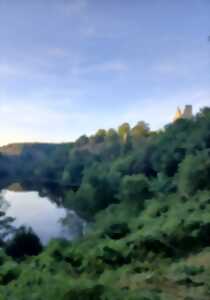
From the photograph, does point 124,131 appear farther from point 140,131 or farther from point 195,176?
point 195,176

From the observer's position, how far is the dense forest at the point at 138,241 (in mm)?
6293

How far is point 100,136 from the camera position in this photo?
62.7 metres

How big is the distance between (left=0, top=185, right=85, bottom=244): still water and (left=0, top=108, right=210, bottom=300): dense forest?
166cm

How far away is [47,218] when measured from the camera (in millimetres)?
28594

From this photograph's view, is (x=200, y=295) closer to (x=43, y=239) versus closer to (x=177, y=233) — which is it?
(x=177, y=233)

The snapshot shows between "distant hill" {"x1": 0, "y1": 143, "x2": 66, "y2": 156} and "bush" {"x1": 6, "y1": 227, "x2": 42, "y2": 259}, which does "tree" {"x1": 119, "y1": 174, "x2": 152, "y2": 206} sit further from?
"distant hill" {"x1": 0, "y1": 143, "x2": 66, "y2": 156}

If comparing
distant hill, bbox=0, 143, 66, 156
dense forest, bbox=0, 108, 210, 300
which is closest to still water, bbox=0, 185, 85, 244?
dense forest, bbox=0, 108, 210, 300

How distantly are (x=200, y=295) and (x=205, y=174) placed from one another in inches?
494

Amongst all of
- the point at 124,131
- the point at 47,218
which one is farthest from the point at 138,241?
the point at 124,131

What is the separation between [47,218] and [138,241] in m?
18.9

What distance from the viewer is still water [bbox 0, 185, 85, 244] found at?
2202 centimetres

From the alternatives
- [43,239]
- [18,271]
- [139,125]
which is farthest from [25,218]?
[139,125]

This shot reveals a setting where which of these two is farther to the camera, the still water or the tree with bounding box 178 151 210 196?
the still water

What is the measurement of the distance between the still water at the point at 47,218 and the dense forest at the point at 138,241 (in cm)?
166
